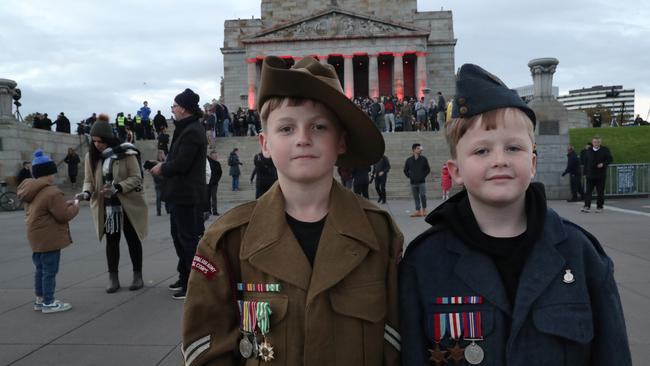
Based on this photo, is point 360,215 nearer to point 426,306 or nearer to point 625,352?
point 426,306

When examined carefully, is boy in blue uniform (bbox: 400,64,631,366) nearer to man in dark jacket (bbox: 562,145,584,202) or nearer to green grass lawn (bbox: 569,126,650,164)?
man in dark jacket (bbox: 562,145,584,202)

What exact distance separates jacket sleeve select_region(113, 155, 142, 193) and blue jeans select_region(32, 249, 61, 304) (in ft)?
3.20

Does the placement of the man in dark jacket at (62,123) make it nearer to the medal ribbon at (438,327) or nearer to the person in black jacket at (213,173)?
the person in black jacket at (213,173)

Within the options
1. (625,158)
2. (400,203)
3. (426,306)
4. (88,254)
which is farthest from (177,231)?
(625,158)

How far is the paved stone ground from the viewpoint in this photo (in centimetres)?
379

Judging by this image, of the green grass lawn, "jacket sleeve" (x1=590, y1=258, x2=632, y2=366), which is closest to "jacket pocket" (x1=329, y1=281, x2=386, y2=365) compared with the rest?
"jacket sleeve" (x1=590, y1=258, x2=632, y2=366)

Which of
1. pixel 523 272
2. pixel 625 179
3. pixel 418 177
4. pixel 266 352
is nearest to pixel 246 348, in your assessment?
pixel 266 352

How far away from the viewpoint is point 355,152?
7.32 feet

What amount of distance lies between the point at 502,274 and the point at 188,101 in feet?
14.1

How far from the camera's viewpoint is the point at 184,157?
5230 millimetres

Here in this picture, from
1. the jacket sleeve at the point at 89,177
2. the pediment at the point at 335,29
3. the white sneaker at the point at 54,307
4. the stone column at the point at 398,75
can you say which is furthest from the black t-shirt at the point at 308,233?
the pediment at the point at 335,29

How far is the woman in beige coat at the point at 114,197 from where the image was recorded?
572 cm

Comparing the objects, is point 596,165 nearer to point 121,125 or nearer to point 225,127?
point 225,127

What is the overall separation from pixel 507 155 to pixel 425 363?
0.81 metres
